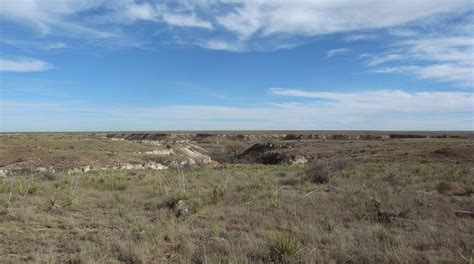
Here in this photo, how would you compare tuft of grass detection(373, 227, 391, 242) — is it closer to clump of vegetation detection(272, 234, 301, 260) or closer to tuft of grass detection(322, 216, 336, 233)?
tuft of grass detection(322, 216, 336, 233)

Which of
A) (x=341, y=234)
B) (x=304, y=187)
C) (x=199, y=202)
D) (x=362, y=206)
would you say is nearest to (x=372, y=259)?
(x=341, y=234)

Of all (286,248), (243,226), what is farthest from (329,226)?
(286,248)

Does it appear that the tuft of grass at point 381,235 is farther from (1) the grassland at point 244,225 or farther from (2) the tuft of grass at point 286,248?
(2) the tuft of grass at point 286,248

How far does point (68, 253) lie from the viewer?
7500mm

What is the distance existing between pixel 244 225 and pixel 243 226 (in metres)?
0.08

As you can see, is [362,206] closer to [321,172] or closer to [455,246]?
[455,246]

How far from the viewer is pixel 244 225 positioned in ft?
31.3

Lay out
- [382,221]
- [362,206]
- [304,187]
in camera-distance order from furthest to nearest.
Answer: [304,187] → [362,206] → [382,221]

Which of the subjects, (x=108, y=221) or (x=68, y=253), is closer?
(x=68, y=253)

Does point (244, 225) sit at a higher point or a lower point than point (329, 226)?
lower

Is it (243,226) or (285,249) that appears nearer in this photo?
(285,249)

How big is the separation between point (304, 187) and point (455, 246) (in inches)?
355

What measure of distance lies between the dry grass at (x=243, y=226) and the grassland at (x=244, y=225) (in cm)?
2

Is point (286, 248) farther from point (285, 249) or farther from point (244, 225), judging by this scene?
point (244, 225)
